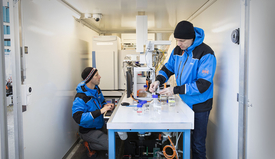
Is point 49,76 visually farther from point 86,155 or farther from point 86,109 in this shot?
point 86,155

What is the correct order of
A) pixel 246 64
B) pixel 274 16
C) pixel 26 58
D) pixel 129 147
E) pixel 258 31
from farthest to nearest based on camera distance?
pixel 129 147 → pixel 26 58 → pixel 246 64 → pixel 258 31 → pixel 274 16

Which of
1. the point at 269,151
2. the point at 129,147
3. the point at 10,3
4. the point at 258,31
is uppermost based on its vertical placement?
the point at 10,3

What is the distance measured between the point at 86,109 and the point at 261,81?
1.76 m

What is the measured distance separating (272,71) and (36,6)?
81.6 inches

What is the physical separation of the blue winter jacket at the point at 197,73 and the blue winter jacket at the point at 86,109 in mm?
1010

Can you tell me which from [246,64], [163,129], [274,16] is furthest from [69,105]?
[274,16]

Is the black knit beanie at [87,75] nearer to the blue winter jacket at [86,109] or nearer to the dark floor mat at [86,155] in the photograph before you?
the blue winter jacket at [86,109]

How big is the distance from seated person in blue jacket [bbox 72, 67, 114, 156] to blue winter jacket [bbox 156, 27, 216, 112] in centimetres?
91

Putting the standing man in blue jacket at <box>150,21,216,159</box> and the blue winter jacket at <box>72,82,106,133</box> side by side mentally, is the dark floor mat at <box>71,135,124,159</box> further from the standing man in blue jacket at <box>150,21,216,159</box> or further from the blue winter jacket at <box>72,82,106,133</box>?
the standing man in blue jacket at <box>150,21,216,159</box>

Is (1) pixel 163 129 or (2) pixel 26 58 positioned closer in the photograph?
(1) pixel 163 129

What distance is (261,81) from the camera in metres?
1.19

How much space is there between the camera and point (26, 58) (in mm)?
1479

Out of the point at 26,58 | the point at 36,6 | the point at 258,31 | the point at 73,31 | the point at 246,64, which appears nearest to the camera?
the point at 258,31

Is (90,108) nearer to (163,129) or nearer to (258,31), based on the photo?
(163,129)
